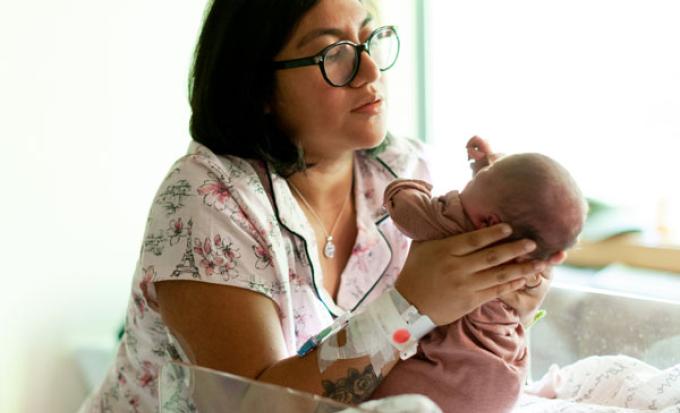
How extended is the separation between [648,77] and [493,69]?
0.53 meters

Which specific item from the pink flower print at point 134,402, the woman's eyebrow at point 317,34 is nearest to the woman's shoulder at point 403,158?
the woman's eyebrow at point 317,34

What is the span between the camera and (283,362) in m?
1.12

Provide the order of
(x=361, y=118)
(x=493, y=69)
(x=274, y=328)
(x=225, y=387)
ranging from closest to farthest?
1. (x=225, y=387)
2. (x=274, y=328)
3. (x=361, y=118)
4. (x=493, y=69)

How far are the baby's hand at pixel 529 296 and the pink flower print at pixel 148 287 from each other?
50 centimetres

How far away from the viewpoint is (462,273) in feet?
3.43

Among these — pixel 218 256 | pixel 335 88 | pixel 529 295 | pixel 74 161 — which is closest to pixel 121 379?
pixel 218 256

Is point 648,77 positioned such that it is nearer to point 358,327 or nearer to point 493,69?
point 493,69

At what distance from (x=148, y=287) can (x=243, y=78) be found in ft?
1.23

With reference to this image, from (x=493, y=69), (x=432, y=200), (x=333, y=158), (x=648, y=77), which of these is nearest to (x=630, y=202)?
(x=648, y=77)

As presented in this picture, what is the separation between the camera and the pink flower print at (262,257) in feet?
3.94

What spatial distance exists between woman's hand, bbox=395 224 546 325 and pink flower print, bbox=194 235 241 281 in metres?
0.25

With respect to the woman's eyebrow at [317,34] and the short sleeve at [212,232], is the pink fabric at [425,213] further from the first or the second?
the woman's eyebrow at [317,34]

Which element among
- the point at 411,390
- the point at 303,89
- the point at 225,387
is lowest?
the point at 411,390

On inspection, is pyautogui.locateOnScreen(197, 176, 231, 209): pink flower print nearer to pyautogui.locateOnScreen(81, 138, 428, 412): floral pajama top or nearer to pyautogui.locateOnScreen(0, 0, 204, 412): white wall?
pyautogui.locateOnScreen(81, 138, 428, 412): floral pajama top
